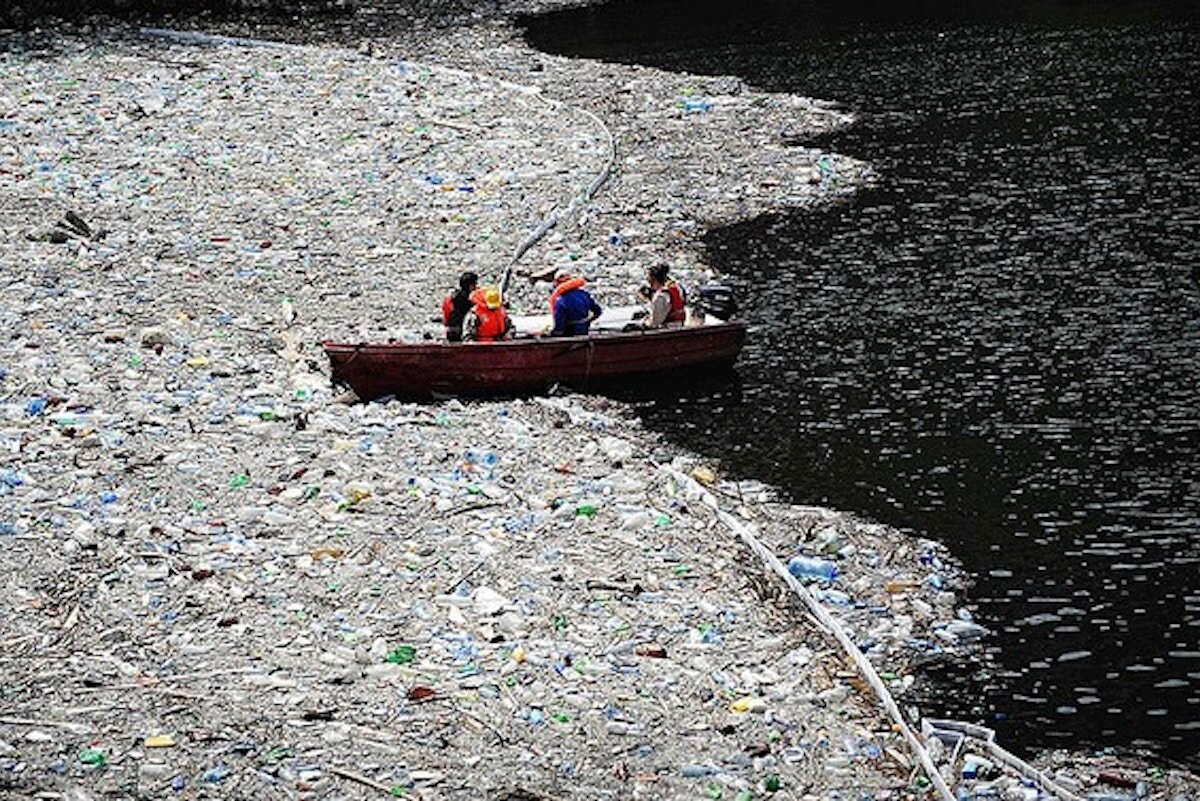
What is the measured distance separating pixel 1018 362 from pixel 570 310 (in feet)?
17.9

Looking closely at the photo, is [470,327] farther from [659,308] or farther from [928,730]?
[928,730]

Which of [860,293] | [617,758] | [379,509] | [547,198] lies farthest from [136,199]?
[617,758]

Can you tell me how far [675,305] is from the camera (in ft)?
72.8

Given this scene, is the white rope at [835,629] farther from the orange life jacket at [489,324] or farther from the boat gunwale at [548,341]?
the orange life jacket at [489,324]

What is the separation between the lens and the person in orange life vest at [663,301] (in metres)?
22.0

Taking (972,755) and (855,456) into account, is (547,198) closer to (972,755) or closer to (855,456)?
(855,456)

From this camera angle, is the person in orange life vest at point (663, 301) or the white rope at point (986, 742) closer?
the white rope at point (986, 742)

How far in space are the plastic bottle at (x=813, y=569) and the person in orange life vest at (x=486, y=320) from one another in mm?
5888

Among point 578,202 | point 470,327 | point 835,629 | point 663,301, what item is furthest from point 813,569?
point 578,202

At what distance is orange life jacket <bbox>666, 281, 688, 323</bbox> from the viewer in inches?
871

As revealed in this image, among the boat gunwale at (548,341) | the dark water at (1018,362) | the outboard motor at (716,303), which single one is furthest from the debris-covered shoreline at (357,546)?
the outboard motor at (716,303)

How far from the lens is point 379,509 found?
55.0 feet

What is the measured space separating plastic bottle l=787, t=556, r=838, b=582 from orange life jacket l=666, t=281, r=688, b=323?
5.98 metres

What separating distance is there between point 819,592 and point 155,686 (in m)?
5.89
